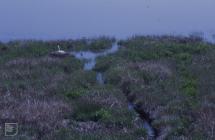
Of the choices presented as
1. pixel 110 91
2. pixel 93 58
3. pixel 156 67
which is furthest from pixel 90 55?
pixel 110 91

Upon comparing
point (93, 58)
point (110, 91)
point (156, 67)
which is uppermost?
point (156, 67)

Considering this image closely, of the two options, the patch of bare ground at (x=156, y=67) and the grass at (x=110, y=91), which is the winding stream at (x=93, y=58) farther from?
the patch of bare ground at (x=156, y=67)

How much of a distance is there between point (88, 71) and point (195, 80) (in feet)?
16.9

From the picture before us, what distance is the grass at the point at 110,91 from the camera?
1775 cm

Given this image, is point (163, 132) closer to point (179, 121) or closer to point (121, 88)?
point (179, 121)

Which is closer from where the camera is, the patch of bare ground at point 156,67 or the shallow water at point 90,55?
the patch of bare ground at point 156,67

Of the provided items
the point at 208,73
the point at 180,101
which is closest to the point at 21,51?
the point at 208,73

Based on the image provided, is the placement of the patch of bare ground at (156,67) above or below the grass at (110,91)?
above

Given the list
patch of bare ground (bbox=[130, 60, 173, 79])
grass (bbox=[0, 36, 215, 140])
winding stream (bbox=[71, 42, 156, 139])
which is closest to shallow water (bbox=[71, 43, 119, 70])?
winding stream (bbox=[71, 42, 156, 139])

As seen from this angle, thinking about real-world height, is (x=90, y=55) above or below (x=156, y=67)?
below

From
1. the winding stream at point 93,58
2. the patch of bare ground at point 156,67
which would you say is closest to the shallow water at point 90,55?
the winding stream at point 93,58

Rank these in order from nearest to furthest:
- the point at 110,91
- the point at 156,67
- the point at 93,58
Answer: the point at 110,91 → the point at 156,67 → the point at 93,58

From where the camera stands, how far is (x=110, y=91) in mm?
22125

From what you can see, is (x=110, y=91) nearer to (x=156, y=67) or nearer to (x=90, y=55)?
(x=156, y=67)
